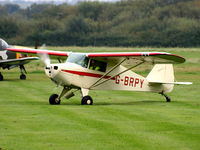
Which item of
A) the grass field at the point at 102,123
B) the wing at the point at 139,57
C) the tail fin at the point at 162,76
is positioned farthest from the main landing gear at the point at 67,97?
the tail fin at the point at 162,76

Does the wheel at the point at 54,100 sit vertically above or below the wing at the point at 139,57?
below

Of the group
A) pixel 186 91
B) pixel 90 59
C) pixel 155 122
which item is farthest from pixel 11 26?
pixel 155 122

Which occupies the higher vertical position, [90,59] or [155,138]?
[90,59]

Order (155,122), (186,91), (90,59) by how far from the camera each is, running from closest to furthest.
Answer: (155,122) < (90,59) < (186,91)

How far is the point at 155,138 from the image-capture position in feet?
36.7

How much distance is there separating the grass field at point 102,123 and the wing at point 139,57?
133cm

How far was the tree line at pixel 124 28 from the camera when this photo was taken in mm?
59719

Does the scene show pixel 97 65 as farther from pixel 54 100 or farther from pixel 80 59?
pixel 54 100

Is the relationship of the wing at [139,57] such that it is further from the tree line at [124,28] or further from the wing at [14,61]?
the tree line at [124,28]

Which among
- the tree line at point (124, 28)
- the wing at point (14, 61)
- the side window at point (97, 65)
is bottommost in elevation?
the wing at point (14, 61)

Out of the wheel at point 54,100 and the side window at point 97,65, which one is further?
the side window at point 97,65

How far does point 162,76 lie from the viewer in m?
20.0

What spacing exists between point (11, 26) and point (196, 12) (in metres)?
18.2

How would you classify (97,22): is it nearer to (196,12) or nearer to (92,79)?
(196,12)
